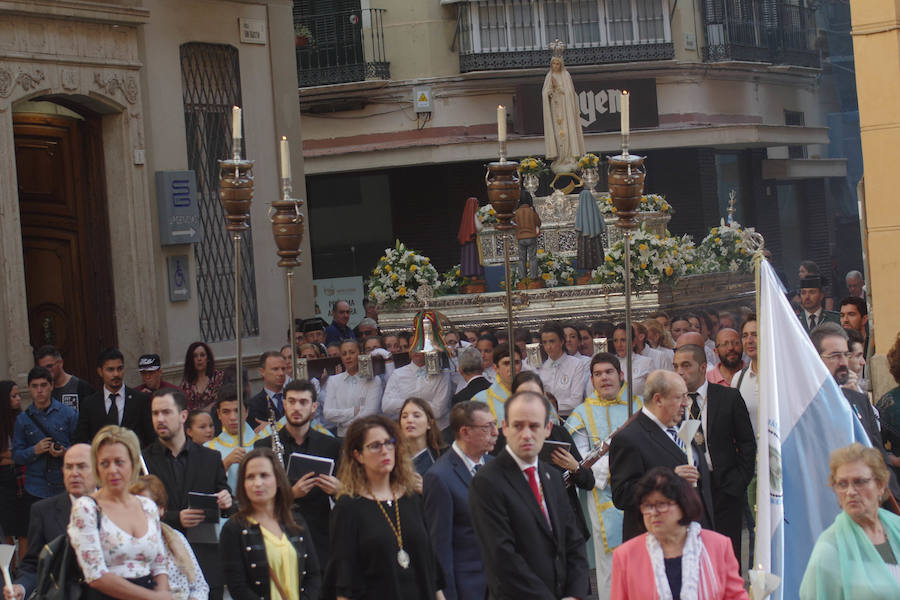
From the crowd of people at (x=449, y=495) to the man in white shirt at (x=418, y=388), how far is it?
1.47 metres

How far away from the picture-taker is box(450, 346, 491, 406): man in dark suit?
10648 millimetres

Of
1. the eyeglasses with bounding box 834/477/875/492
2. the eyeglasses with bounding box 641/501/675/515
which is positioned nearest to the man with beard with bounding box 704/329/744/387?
the eyeglasses with bounding box 834/477/875/492

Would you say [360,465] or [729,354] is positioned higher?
[729,354]

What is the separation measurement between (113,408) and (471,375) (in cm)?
260

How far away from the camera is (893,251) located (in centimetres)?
986

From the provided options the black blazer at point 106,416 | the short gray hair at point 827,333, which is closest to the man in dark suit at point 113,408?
the black blazer at point 106,416

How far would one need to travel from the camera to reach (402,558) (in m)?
6.38

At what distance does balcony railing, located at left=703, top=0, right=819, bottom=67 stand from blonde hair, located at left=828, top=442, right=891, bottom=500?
22.0 meters

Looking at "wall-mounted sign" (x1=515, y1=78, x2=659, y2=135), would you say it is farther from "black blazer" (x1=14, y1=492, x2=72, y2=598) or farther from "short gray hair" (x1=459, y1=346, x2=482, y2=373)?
"black blazer" (x1=14, y1=492, x2=72, y2=598)

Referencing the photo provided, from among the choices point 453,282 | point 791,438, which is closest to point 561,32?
point 453,282

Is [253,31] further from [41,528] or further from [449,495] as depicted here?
[449,495]

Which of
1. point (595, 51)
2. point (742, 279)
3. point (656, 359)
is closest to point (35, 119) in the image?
point (656, 359)

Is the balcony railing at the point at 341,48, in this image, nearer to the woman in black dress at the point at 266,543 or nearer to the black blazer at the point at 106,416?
the black blazer at the point at 106,416

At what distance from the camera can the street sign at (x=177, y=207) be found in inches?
576
